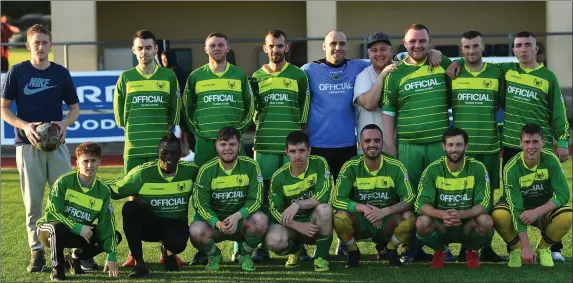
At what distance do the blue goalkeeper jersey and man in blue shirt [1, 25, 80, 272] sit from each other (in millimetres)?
1771

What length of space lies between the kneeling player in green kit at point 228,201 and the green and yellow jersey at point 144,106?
0.48 meters

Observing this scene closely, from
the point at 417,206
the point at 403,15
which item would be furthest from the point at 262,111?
the point at 403,15

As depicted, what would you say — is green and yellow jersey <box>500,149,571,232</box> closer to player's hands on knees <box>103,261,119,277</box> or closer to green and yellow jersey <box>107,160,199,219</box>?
green and yellow jersey <box>107,160,199,219</box>

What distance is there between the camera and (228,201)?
702 centimetres

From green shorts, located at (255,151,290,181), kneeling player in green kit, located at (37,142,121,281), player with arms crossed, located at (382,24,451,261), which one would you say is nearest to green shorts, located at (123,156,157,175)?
kneeling player in green kit, located at (37,142,121,281)

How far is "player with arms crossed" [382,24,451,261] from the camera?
23.4ft

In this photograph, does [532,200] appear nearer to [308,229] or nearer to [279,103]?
[308,229]

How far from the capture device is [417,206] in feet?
22.9

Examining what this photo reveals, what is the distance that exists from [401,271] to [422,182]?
2.11 ft

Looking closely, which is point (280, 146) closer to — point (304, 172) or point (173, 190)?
point (304, 172)

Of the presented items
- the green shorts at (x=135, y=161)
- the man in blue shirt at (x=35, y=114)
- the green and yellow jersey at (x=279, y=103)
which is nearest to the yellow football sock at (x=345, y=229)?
the green and yellow jersey at (x=279, y=103)

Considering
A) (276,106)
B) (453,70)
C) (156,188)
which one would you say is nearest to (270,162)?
(276,106)

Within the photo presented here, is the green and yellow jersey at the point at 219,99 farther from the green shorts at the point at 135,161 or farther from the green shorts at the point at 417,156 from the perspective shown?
the green shorts at the point at 417,156

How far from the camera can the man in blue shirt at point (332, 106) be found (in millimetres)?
7414
